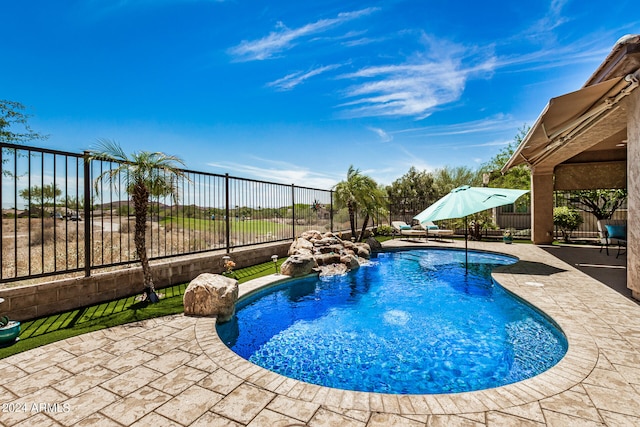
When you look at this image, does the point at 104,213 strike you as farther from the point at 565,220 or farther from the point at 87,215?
the point at 565,220

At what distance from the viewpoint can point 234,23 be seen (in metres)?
7.20

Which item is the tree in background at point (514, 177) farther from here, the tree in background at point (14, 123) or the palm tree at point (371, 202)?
the tree in background at point (14, 123)

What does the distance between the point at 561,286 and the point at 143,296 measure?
8.41 metres

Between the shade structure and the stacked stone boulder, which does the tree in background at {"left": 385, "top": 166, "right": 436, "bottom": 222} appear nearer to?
the stacked stone boulder

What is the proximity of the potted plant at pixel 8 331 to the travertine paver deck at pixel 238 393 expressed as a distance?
484 millimetres

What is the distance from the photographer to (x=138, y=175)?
4.91 metres

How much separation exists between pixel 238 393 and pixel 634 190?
651 centimetres

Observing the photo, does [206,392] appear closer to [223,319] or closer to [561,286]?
[223,319]

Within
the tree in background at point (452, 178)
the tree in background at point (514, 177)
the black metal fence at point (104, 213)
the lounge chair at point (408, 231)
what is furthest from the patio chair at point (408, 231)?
the tree in background at point (452, 178)

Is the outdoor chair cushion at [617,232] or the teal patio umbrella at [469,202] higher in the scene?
the teal patio umbrella at [469,202]

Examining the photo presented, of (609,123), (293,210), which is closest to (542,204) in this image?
(609,123)

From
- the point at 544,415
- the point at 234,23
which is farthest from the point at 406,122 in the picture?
the point at 544,415

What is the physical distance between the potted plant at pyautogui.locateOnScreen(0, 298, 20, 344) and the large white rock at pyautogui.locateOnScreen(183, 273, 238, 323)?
193 centimetres

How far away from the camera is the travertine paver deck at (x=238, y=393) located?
2.07 m
